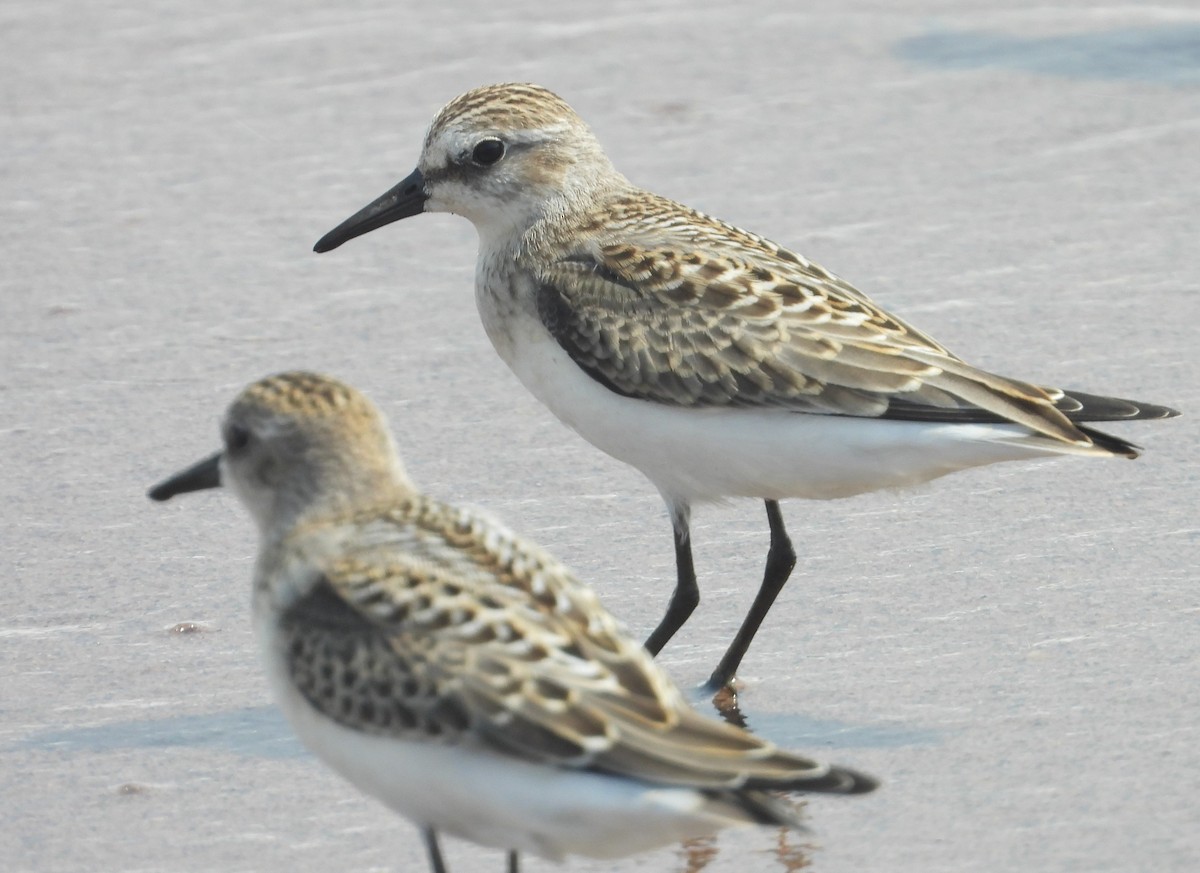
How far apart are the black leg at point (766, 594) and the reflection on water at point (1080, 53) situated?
4557mm

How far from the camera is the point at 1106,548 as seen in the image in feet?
22.9

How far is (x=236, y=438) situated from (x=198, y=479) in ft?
0.88

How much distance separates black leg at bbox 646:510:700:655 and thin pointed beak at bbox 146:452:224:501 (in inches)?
64.6

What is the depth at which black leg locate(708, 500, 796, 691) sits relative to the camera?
6.41m

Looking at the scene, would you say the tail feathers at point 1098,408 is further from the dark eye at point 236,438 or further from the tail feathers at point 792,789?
the dark eye at point 236,438

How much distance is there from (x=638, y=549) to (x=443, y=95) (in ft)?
12.6

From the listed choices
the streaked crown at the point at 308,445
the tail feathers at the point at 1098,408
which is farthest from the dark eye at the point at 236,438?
the tail feathers at the point at 1098,408

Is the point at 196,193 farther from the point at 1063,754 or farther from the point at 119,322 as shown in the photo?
the point at 1063,754

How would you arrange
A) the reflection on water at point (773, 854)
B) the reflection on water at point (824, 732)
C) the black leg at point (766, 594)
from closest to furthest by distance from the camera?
the reflection on water at point (773, 854) < the reflection on water at point (824, 732) < the black leg at point (766, 594)

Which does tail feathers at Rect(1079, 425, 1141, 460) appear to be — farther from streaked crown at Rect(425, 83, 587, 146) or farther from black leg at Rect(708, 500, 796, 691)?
streaked crown at Rect(425, 83, 587, 146)

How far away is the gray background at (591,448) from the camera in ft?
18.9

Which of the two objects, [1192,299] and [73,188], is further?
[73,188]

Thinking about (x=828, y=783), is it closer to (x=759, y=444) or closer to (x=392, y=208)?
(x=759, y=444)

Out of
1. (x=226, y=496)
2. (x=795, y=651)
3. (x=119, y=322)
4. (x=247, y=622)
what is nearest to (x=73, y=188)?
(x=119, y=322)
